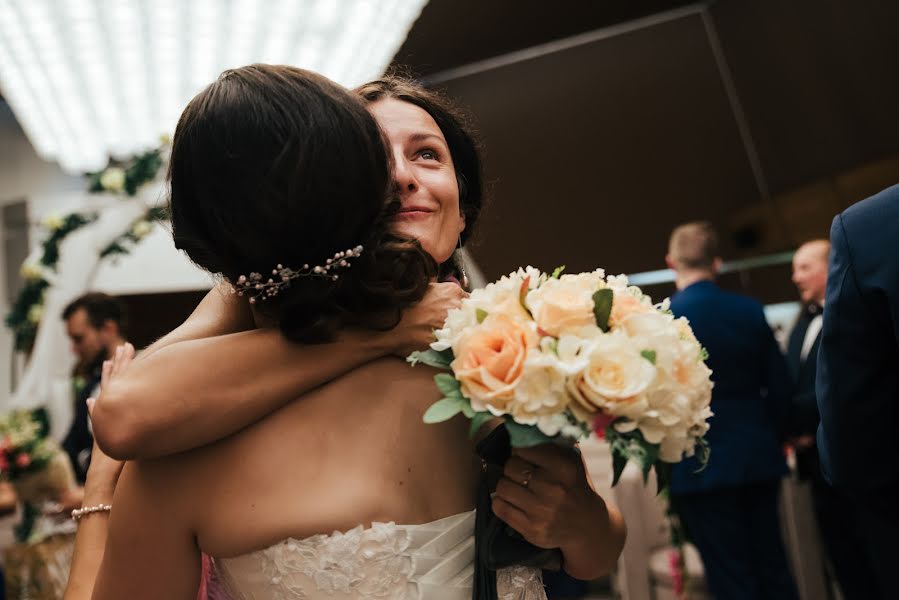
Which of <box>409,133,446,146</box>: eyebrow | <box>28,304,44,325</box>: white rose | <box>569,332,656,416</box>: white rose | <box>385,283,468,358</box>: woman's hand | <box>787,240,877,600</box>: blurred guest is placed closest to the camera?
→ <box>569,332,656,416</box>: white rose

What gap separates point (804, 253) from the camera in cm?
465

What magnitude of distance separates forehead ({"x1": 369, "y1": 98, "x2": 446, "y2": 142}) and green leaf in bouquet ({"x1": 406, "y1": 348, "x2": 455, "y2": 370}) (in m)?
0.62

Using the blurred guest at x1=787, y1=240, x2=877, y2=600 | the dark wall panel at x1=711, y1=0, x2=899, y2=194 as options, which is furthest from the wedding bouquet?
the dark wall panel at x1=711, y1=0, x2=899, y2=194

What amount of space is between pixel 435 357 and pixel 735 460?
3.18 metres

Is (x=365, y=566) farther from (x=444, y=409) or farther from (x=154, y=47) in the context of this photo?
(x=154, y=47)

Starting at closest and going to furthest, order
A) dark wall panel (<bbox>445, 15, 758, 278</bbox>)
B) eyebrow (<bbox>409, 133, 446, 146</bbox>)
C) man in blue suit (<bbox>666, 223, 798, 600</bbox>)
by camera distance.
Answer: eyebrow (<bbox>409, 133, 446, 146</bbox>) → man in blue suit (<bbox>666, 223, 798, 600</bbox>) → dark wall panel (<bbox>445, 15, 758, 278</bbox>)

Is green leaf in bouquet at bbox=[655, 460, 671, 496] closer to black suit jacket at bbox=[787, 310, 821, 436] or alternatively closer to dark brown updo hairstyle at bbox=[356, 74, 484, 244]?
dark brown updo hairstyle at bbox=[356, 74, 484, 244]

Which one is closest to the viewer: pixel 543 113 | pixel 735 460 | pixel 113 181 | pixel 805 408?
pixel 735 460

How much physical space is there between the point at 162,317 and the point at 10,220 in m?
1.68

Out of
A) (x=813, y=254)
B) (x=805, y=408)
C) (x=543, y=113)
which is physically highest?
(x=543, y=113)

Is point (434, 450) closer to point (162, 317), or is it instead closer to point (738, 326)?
point (738, 326)

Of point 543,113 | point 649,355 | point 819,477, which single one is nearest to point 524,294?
point 649,355

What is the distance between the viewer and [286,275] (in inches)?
49.9

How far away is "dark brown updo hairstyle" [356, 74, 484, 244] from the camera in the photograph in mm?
1853
